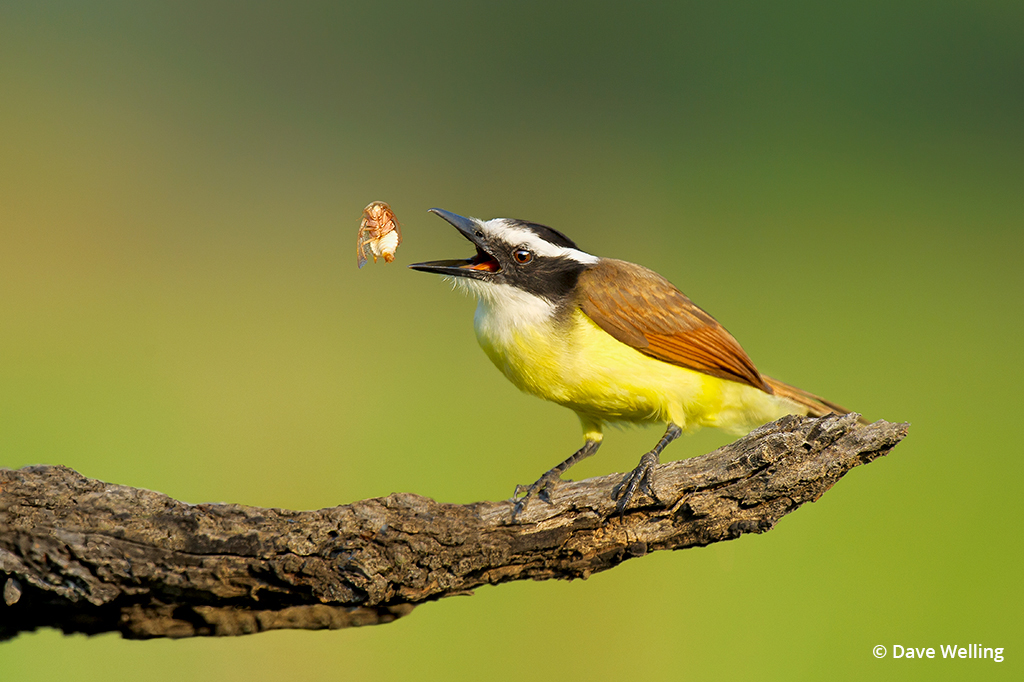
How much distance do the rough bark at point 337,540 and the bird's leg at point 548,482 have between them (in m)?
0.04

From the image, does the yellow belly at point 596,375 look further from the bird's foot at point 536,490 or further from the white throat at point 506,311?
the bird's foot at point 536,490

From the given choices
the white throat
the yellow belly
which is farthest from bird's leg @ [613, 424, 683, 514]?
the white throat

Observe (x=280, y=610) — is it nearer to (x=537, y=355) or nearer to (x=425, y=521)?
(x=425, y=521)

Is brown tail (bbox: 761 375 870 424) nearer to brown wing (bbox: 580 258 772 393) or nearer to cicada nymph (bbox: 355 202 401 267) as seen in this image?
brown wing (bbox: 580 258 772 393)

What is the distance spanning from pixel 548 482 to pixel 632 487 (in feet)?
1.17

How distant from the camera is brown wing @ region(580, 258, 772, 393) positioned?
9.71ft

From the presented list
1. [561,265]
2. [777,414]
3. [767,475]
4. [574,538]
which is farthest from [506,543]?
[777,414]

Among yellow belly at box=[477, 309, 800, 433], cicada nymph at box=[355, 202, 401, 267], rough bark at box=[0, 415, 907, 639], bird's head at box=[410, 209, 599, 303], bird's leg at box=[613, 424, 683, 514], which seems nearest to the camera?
rough bark at box=[0, 415, 907, 639]

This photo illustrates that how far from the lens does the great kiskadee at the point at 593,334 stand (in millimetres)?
2934

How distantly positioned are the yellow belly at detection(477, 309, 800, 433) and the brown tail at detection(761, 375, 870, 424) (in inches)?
9.0

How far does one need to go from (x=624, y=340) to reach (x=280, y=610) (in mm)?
1395

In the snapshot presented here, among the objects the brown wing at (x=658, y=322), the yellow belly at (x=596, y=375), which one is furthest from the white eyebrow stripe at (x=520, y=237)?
the yellow belly at (x=596, y=375)

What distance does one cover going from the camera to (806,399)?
10.8ft

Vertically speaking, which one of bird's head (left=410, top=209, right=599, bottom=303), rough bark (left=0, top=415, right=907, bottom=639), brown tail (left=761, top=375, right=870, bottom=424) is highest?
bird's head (left=410, top=209, right=599, bottom=303)
